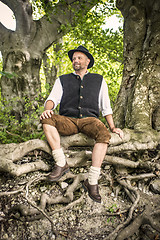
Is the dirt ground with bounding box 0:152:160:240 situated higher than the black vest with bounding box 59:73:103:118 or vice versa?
the black vest with bounding box 59:73:103:118

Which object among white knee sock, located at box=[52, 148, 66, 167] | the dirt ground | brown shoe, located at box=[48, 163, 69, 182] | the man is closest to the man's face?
the man

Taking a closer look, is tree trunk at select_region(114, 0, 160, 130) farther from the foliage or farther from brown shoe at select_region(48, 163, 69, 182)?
the foliage

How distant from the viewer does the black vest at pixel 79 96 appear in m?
2.96

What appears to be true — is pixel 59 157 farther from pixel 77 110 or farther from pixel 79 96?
pixel 79 96

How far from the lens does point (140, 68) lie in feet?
14.2

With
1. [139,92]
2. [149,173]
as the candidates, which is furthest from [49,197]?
[139,92]

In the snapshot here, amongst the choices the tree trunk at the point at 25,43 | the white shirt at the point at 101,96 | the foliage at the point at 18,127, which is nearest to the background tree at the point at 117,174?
the white shirt at the point at 101,96

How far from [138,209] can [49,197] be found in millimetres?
1309

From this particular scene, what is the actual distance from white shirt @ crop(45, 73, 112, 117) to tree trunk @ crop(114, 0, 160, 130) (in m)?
0.83

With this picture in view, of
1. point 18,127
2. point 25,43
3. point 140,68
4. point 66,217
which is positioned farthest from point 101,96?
point 25,43

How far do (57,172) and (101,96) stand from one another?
5.12ft

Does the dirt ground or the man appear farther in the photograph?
the man

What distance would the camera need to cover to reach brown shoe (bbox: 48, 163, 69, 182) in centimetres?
243

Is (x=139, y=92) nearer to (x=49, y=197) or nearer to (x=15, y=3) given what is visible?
(x=49, y=197)
